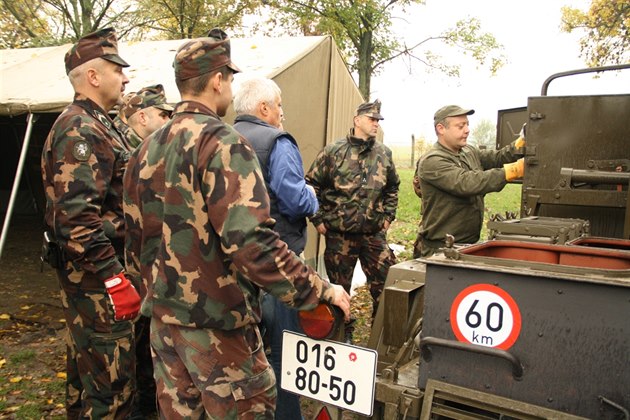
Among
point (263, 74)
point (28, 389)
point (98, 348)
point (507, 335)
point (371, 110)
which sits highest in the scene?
point (263, 74)

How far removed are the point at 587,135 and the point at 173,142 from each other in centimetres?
293

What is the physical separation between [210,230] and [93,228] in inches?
40.7

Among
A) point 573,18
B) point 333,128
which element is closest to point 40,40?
point 333,128

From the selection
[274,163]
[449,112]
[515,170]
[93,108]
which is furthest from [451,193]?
[93,108]

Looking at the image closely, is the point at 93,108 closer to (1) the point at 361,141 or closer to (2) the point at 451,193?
(1) the point at 361,141

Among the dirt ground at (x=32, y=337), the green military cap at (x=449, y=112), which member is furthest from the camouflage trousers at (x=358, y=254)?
the green military cap at (x=449, y=112)

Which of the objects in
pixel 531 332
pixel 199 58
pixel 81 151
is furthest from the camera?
pixel 81 151

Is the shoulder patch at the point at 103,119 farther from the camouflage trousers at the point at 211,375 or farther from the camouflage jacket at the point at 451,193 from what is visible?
the camouflage jacket at the point at 451,193

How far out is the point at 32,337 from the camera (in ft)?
17.0

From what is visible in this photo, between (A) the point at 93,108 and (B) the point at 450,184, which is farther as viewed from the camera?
(B) the point at 450,184

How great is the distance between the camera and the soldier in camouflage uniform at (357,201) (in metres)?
4.90

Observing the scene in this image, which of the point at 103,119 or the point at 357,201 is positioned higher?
the point at 103,119

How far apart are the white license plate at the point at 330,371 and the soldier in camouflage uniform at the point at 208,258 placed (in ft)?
0.50

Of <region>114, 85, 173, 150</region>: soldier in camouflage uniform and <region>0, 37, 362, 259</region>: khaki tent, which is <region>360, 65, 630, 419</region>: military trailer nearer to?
<region>114, 85, 173, 150</region>: soldier in camouflage uniform
